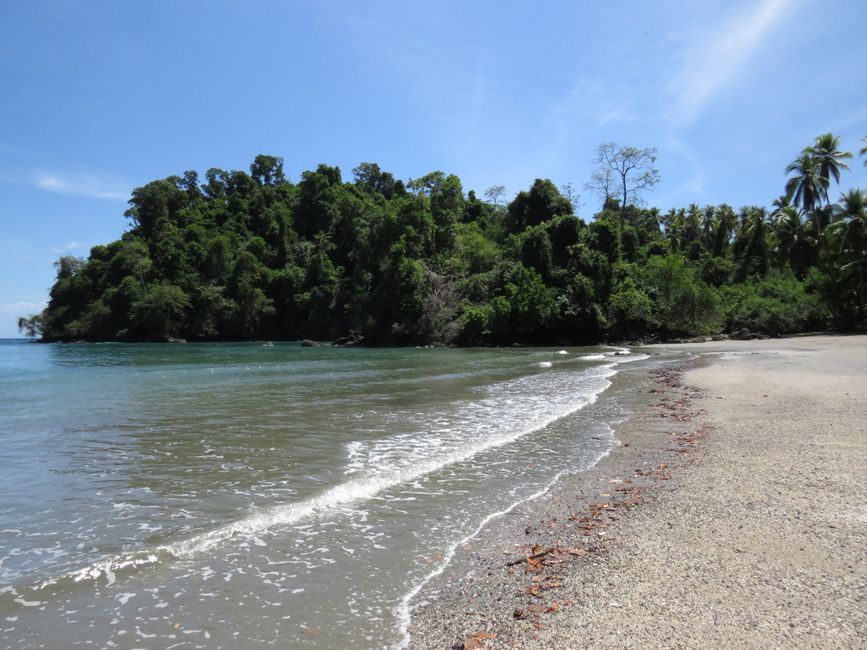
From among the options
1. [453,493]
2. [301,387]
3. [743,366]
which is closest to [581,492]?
[453,493]

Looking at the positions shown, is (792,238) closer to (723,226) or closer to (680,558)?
(723,226)

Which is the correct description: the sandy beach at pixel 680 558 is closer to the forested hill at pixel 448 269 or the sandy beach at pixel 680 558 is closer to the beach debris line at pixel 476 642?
the beach debris line at pixel 476 642

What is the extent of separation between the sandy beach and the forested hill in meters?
37.8

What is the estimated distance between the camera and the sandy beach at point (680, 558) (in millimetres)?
3207

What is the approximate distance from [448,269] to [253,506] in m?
50.1

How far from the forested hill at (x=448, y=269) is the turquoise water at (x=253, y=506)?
109 ft

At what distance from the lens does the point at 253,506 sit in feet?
Answer: 20.3

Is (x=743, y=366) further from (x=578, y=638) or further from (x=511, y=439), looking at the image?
(x=578, y=638)

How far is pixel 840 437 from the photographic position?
7.96 m

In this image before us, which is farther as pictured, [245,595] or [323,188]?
[323,188]

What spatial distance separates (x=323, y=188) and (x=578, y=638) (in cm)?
8803

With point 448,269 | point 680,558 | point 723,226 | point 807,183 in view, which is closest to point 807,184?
point 807,183

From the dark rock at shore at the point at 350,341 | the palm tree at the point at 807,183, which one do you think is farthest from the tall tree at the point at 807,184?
the dark rock at shore at the point at 350,341

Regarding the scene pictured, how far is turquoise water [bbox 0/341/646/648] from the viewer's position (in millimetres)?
3814
